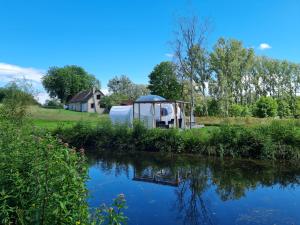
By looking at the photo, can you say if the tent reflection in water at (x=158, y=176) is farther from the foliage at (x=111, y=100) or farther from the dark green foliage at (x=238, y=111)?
the foliage at (x=111, y=100)

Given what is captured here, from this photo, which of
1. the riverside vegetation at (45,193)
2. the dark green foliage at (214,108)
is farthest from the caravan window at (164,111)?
the riverside vegetation at (45,193)

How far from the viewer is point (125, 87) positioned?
→ 75812mm

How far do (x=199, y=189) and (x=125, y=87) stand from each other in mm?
68310

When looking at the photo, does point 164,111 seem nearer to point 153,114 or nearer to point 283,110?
point 153,114

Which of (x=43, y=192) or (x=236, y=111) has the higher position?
(x=236, y=111)

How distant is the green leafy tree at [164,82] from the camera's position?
1937 inches

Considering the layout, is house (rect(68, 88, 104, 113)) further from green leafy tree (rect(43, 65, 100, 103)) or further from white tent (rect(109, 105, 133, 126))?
white tent (rect(109, 105, 133, 126))

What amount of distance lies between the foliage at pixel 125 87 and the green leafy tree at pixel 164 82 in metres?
19.0

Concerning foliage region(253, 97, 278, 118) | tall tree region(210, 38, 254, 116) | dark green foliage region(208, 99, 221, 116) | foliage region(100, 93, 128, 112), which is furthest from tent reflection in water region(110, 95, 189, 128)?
foliage region(100, 93, 128, 112)

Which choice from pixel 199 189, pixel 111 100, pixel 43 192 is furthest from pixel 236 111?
pixel 43 192

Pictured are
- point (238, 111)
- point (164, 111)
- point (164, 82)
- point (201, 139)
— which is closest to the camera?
point (201, 139)

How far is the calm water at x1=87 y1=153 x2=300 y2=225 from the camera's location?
639 centimetres

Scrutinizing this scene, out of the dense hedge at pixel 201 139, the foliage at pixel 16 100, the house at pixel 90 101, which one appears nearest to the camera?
the dense hedge at pixel 201 139

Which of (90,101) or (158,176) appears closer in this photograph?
(158,176)
